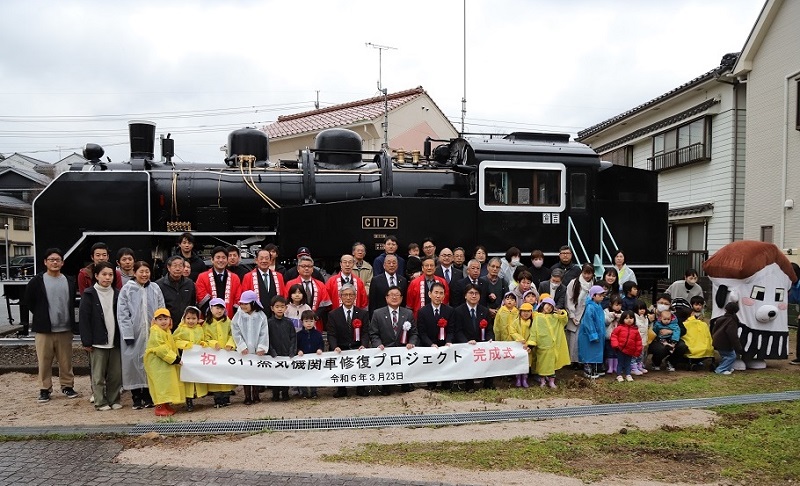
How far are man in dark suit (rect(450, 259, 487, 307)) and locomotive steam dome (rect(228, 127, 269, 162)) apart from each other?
5269 mm

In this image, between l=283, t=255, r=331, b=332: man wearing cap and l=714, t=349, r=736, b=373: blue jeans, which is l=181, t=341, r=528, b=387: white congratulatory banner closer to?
l=283, t=255, r=331, b=332: man wearing cap

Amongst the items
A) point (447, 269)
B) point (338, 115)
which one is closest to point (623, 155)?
point (338, 115)

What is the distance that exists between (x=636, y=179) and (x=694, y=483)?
7.54 metres

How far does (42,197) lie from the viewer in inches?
359

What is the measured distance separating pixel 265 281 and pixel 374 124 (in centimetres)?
1818

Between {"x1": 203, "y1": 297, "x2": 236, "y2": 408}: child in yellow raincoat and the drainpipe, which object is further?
the drainpipe

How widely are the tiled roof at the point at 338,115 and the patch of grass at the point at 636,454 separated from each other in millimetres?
20739

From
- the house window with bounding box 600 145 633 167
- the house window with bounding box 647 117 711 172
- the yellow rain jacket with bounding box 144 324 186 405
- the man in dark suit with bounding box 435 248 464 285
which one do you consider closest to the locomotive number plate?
the man in dark suit with bounding box 435 248 464 285

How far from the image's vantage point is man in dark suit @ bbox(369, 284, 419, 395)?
7219 mm

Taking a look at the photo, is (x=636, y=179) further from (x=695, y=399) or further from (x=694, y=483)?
(x=694, y=483)

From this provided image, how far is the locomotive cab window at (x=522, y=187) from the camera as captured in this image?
9680mm

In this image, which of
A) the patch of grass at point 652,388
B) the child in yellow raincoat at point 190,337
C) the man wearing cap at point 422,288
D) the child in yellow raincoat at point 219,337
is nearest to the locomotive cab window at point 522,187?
the man wearing cap at point 422,288

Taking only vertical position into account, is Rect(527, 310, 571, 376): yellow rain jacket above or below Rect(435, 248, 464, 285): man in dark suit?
below

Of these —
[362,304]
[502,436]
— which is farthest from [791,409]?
[362,304]
